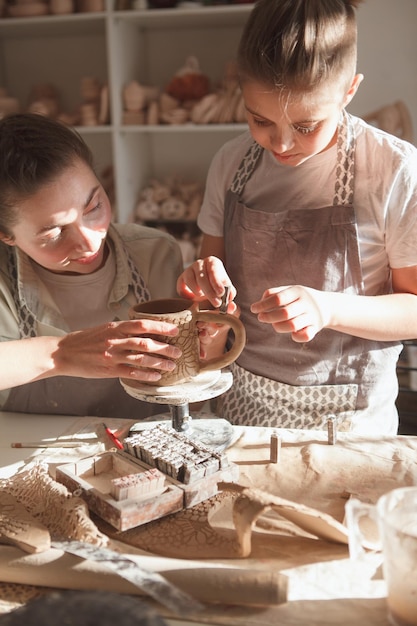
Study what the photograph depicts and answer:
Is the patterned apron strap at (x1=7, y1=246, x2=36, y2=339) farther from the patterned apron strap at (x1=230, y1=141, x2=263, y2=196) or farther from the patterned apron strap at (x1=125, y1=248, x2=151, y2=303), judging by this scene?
the patterned apron strap at (x1=230, y1=141, x2=263, y2=196)

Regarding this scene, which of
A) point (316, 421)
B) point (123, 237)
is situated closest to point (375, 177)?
point (316, 421)

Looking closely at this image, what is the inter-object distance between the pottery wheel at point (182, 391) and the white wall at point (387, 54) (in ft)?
7.57

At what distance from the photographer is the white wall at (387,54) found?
289 centimetres

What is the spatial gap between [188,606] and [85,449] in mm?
495

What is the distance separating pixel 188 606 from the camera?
0.73 m

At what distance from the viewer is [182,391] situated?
3.46 feet

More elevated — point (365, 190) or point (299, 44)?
point (299, 44)

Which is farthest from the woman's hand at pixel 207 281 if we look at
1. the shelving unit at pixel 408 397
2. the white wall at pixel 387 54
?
the white wall at pixel 387 54

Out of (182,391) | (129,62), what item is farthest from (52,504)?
(129,62)

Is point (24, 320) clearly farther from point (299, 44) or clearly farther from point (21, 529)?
point (299, 44)

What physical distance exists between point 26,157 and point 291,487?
81 centimetres

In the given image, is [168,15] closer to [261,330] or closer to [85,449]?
[261,330]

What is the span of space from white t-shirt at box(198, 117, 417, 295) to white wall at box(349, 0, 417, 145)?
68.1 inches

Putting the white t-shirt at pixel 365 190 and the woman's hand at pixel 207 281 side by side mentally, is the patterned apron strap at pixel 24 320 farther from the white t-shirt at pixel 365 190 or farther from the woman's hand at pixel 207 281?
the white t-shirt at pixel 365 190
